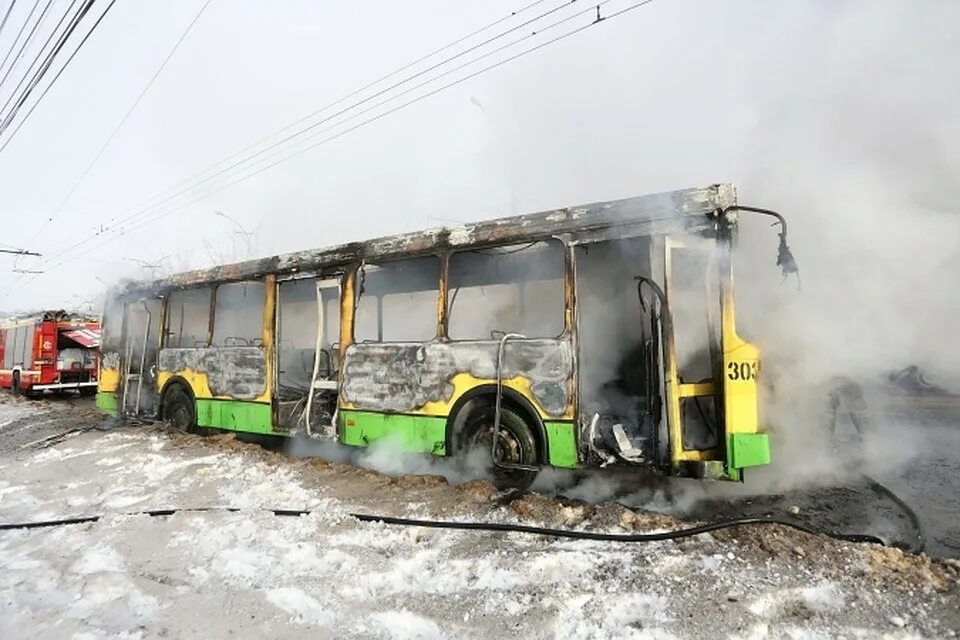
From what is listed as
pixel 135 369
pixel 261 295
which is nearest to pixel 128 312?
pixel 135 369

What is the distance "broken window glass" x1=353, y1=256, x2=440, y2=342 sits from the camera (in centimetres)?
667

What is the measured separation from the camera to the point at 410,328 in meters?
6.68

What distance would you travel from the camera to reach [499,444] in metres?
5.64

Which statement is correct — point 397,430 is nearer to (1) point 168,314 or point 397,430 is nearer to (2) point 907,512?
(2) point 907,512

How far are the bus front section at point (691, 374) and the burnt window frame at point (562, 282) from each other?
15 centimetres

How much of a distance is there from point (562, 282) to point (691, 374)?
5.33 feet

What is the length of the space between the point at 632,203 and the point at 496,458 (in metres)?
2.86

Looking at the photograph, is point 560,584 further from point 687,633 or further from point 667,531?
point 667,531

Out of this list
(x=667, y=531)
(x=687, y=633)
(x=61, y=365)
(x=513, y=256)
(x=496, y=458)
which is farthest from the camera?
(x=61, y=365)

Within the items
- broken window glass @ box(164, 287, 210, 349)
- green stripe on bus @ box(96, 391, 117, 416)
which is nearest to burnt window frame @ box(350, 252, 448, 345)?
broken window glass @ box(164, 287, 210, 349)

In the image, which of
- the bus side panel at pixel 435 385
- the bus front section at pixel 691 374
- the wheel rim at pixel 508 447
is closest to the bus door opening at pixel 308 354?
the bus side panel at pixel 435 385

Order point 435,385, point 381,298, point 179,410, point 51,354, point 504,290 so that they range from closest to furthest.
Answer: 1. point 435,385
2. point 504,290
3. point 381,298
4. point 179,410
5. point 51,354

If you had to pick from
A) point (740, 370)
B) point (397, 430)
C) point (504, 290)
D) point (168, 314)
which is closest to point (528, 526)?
point (740, 370)

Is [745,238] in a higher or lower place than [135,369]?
higher
